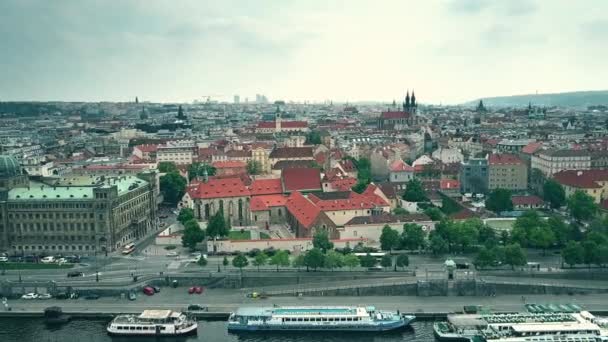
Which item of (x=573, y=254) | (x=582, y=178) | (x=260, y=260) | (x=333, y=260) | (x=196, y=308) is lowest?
(x=196, y=308)

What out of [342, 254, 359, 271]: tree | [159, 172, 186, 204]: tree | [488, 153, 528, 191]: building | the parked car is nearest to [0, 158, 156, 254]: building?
the parked car

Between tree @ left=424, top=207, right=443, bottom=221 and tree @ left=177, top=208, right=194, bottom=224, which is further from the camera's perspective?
tree @ left=177, top=208, right=194, bottom=224

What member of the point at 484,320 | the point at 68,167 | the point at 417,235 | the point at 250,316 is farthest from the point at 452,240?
the point at 68,167

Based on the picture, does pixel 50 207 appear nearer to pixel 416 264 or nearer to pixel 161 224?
pixel 161 224

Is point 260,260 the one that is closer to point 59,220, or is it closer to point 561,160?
point 59,220

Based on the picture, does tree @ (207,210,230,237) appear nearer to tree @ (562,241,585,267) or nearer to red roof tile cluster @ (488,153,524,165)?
tree @ (562,241,585,267)

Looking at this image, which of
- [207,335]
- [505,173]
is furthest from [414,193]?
[207,335]
